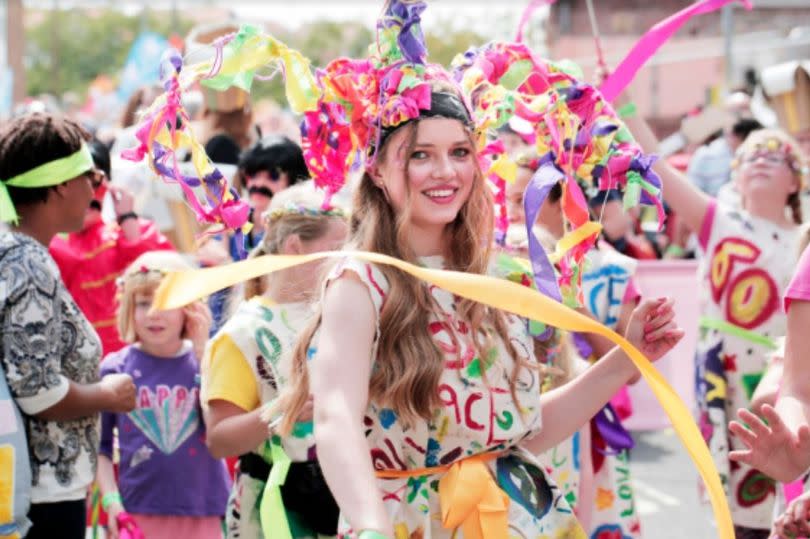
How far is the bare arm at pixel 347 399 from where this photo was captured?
2.66 m

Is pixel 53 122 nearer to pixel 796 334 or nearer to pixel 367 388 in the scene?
pixel 367 388

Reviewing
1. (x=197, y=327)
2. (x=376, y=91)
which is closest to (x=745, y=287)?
(x=197, y=327)

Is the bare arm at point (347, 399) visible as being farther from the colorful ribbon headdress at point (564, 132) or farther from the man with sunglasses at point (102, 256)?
the man with sunglasses at point (102, 256)

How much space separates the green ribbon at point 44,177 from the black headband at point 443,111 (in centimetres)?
147

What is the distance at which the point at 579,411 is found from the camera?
10.6ft

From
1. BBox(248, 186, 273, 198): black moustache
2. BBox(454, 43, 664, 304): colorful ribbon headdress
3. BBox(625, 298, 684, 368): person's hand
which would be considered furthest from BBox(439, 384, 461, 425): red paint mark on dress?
BBox(248, 186, 273, 198): black moustache

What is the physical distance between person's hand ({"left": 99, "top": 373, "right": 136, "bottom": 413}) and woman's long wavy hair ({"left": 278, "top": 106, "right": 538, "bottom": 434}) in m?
1.06

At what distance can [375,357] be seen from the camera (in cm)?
305

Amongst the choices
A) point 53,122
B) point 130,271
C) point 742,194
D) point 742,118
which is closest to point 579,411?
point 53,122

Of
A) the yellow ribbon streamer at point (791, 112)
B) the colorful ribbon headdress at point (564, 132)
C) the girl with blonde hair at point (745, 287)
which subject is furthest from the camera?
the yellow ribbon streamer at point (791, 112)

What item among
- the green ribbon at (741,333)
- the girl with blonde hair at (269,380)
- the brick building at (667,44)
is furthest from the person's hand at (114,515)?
the brick building at (667,44)

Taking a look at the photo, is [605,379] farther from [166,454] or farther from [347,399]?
[166,454]

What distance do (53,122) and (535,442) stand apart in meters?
2.03

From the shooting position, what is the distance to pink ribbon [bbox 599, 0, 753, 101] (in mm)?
3857
